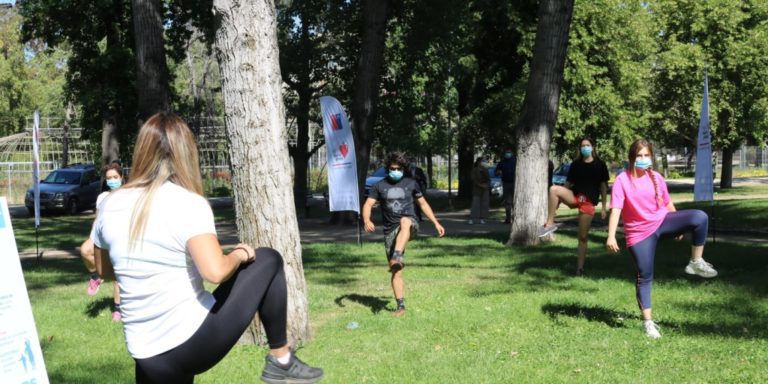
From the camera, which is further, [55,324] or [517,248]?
[517,248]

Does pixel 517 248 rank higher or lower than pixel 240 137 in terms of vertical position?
lower

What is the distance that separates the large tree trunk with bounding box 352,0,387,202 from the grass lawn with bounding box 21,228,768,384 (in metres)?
8.96

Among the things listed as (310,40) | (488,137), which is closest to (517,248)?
(310,40)

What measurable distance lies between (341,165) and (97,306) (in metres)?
6.67

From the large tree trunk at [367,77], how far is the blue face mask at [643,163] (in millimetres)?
13223

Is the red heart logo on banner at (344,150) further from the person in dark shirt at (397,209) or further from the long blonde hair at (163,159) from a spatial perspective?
the long blonde hair at (163,159)

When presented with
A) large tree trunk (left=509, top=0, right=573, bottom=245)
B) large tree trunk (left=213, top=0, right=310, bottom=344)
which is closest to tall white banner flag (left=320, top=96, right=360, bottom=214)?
large tree trunk (left=509, top=0, right=573, bottom=245)

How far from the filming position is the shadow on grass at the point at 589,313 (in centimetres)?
841

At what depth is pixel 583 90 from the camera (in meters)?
33.1

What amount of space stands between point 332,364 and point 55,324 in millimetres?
4126

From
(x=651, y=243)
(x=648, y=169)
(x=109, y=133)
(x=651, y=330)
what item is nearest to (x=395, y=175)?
(x=648, y=169)

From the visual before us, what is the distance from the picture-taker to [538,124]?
15.8m

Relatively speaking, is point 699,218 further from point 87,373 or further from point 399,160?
point 87,373

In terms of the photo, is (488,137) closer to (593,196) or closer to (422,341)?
(593,196)
